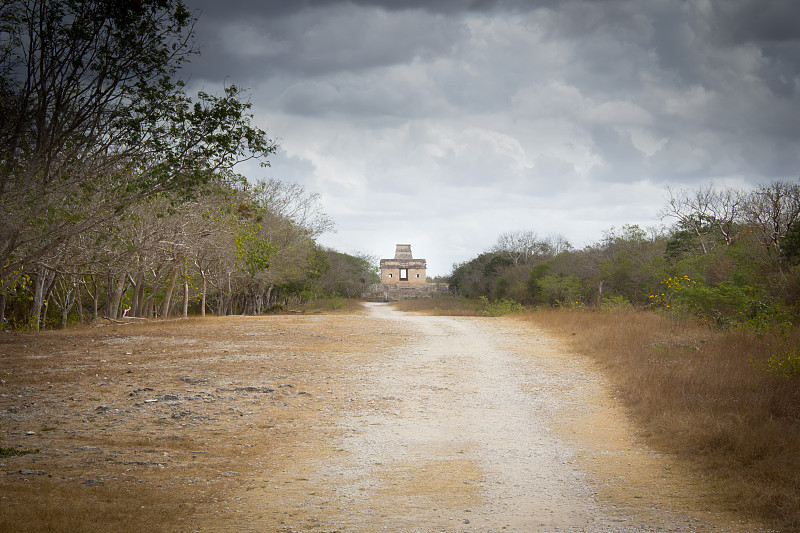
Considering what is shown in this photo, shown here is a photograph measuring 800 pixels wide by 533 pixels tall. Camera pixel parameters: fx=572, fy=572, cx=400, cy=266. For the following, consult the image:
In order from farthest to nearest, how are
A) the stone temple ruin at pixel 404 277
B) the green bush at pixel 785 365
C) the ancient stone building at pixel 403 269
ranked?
1. the ancient stone building at pixel 403 269
2. the stone temple ruin at pixel 404 277
3. the green bush at pixel 785 365

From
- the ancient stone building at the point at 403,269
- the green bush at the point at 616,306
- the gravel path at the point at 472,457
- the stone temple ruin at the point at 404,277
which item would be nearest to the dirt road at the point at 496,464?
the gravel path at the point at 472,457

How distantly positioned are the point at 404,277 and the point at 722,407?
75.9 m

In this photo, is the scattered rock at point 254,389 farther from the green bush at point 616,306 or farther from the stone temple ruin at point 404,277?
the stone temple ruin at point 404,277

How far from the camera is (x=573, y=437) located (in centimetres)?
695

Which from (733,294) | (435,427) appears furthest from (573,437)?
(733,294)

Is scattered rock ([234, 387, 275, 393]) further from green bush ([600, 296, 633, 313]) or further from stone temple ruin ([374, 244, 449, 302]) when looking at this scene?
stone temple ruin ([374, 244, 449, 302])

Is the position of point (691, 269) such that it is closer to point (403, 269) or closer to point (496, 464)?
point (496, 464)

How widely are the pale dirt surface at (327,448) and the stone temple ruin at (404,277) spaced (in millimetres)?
60571

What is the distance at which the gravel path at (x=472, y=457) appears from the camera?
4.43m

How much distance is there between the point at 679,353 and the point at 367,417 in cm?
669

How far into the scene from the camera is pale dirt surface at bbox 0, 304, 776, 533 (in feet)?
14.6

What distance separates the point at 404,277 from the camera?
273ft

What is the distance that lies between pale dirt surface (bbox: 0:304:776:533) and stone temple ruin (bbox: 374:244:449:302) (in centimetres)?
6057

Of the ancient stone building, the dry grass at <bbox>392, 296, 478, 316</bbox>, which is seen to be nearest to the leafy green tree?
the dry grass at <bbox>392, 296, 478, 316</bbox>
